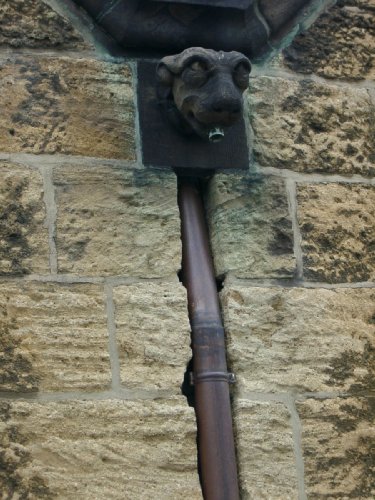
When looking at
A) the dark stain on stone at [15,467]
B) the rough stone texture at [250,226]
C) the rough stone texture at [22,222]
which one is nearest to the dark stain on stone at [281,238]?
the rough stone texture at [250,226]

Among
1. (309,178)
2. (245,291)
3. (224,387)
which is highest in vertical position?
(309,178)

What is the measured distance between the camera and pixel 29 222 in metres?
3.31

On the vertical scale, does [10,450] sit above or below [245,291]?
below

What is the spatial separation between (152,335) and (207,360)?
165 millimetres

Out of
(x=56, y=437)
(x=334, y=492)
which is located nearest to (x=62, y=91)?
(x=56, y=437)

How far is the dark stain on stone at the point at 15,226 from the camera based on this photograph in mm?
3250

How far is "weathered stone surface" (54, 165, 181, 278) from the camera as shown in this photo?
3.32 m

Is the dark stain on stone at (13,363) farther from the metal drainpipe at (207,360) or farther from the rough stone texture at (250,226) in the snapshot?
the rough stone texture at (250,226)

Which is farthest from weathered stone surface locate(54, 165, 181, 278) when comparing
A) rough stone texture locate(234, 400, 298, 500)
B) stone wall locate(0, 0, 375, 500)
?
rough stone texture locate(234, 400, 298, 500)

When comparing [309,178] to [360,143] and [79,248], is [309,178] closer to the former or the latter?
[360,143]

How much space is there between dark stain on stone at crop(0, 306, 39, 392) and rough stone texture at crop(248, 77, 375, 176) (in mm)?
942

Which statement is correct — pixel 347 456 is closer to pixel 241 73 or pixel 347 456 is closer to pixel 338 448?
pixel 338 448

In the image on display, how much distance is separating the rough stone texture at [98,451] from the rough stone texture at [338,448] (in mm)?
334

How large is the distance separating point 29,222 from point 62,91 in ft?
1.44
